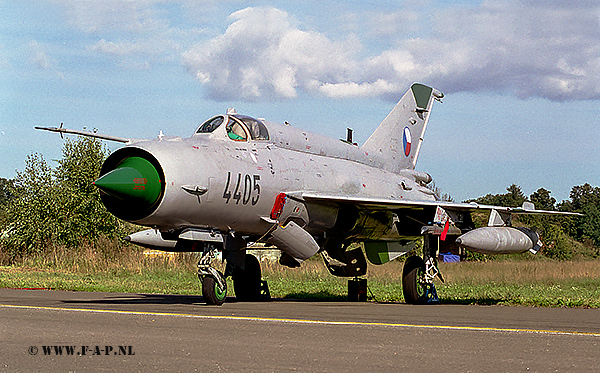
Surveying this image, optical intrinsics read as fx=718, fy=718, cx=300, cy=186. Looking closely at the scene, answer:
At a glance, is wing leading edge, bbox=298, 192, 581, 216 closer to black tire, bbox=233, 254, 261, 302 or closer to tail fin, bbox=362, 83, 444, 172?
black tire, bbox=233, 254, 261, 302

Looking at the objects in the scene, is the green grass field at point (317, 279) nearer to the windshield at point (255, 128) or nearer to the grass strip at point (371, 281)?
the grass strip at point (371, 281)

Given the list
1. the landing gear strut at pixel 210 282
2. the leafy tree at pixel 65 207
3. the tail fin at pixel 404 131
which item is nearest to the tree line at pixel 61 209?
the leafy tree at pixel 65 207

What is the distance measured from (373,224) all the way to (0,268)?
17.2 m

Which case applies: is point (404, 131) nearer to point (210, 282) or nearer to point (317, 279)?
point (317, 279)

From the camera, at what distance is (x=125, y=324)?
908cm

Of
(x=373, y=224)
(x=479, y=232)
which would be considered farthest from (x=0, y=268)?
(x=479, y=232)

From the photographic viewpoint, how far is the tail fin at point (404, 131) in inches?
789

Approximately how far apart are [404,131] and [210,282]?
9.73m

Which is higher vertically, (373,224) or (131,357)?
(373,224)

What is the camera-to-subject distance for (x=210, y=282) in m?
13.0

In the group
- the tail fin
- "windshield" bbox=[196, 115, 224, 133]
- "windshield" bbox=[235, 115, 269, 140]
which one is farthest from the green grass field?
"windshield" bbox=[196, 115, 224, 133]

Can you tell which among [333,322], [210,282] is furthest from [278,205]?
[333,322]

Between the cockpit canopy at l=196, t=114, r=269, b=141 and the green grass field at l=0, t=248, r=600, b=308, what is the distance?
5156 millimetres

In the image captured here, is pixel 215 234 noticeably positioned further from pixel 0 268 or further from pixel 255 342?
pixel 0 268
